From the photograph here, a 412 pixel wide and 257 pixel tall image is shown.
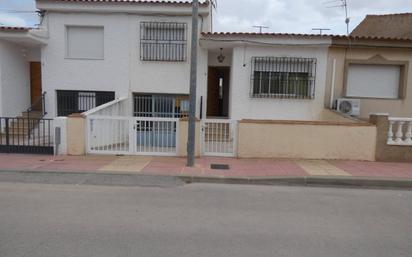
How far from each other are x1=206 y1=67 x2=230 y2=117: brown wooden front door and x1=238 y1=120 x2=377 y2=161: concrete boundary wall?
5.40 metres

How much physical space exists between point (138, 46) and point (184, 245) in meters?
9.86

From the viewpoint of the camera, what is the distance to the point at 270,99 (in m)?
11.4

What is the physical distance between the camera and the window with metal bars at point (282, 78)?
1130cm

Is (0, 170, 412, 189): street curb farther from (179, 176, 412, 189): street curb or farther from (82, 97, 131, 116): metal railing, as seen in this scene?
(82, 97, 131, 116): metal railing

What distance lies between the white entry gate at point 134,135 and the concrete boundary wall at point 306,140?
2087mm

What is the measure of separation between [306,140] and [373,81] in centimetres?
473

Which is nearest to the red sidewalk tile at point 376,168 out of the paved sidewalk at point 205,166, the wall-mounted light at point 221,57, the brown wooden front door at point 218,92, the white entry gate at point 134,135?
the paved sidewalk at point 205,166

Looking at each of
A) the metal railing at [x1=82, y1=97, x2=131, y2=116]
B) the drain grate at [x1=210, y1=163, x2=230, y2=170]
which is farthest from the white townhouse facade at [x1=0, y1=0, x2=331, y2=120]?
the drain grate at [x1=210, y1=163, x2=230, y2=170]

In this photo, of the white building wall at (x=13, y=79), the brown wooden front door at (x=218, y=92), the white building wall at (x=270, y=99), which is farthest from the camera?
the brown wooden front door at (x=218, y=92)

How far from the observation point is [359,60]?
1120 centimetres

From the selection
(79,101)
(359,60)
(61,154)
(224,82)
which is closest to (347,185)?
(359,60)

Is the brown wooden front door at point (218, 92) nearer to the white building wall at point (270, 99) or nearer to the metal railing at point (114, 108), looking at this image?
the white building wall at point (270, 99)

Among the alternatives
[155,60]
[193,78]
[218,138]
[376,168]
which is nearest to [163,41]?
[155,60]

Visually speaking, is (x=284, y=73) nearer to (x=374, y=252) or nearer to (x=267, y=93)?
(x=267, y=93)
